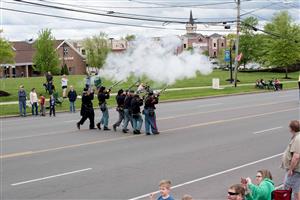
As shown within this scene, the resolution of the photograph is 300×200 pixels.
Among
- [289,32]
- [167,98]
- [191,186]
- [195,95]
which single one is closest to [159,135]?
[191,186]

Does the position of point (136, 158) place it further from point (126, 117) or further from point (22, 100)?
point (22, 100)

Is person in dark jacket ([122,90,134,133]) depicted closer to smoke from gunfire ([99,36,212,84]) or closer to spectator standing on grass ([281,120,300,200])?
smoke from gunfire ([99,36,212,84])

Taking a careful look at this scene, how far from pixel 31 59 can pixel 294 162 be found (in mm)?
87200

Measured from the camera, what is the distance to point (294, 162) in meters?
8.16

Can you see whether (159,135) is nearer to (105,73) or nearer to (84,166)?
(84,166)

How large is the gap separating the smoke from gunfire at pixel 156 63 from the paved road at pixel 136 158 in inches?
184

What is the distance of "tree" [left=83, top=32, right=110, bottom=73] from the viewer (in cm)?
6544

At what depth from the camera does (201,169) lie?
12.6 meters

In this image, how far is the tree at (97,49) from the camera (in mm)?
65438

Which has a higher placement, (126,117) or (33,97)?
(33,97)

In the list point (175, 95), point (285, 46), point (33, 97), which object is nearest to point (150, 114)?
point (33, 97)

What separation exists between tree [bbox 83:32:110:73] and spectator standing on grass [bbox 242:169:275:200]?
56671mm

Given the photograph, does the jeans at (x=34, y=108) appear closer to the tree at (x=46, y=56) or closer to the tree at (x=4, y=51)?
the tree at (x=4, y=51)

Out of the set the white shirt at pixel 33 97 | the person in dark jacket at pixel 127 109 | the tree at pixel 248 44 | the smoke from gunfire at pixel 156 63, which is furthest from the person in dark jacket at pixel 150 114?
the tree at pixel 248 44
